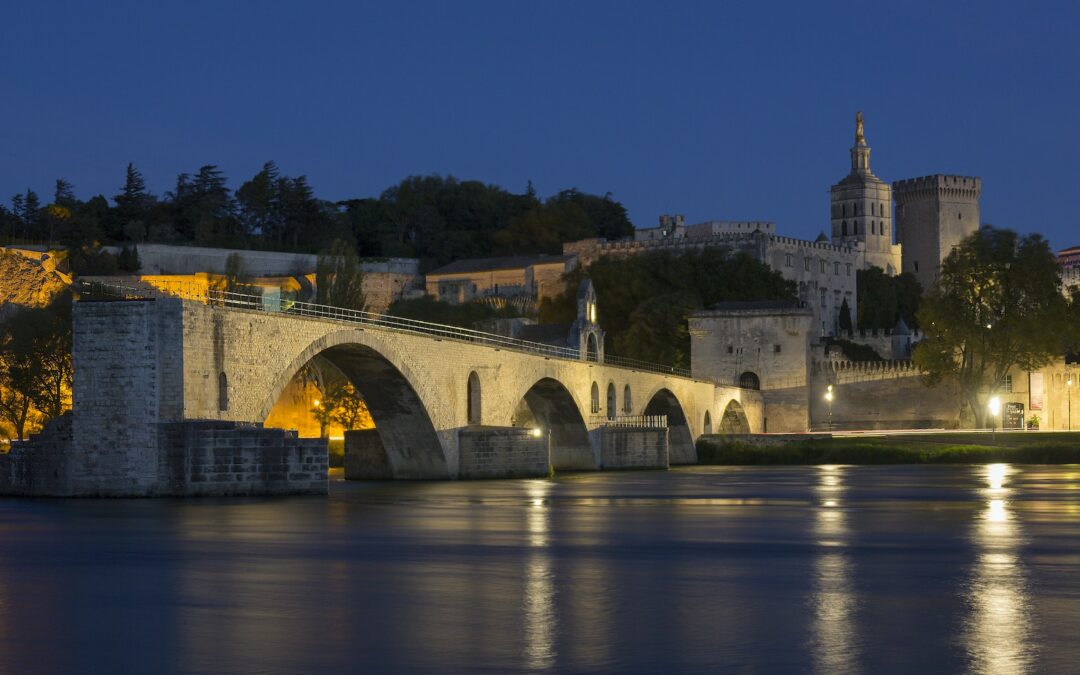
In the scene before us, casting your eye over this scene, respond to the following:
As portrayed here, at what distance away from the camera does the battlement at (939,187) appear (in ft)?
513

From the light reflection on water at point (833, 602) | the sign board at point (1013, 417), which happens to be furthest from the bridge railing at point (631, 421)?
the light reflection on water at point (833, 602)

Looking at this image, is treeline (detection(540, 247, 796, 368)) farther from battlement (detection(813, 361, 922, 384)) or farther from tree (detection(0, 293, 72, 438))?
tree (detection(0, 293, 72, 438))

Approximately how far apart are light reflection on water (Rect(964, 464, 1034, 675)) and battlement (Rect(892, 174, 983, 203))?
127 metres

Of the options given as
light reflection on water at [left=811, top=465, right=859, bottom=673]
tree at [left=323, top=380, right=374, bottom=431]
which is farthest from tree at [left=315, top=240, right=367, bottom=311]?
light reflection on water at [left=811, top=465, right=859, bottom=673]

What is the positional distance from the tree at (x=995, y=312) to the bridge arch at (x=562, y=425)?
27.2 m

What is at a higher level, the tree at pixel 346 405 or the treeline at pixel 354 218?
the treeline at pixel 354 218

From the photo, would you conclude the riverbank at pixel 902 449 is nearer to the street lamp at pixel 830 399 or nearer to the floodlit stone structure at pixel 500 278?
the street lamp at pixel 830 399

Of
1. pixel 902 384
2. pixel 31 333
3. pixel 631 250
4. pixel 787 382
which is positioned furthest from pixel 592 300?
pixel 631 250

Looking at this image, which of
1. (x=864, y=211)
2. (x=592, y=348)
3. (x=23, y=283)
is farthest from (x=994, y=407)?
(x=864, y=211)

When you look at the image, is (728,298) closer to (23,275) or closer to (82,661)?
(23,275)

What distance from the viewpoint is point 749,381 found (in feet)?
315

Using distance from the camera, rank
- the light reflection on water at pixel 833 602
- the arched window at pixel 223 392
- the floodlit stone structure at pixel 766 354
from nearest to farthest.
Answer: the light reflection on water at pixel 833 602 → the arched window at pixel 223 392 → the floodlit stone structure at pixel 766 354

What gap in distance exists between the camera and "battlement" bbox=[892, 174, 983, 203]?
156250mm

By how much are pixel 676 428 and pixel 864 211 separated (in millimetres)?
78136
